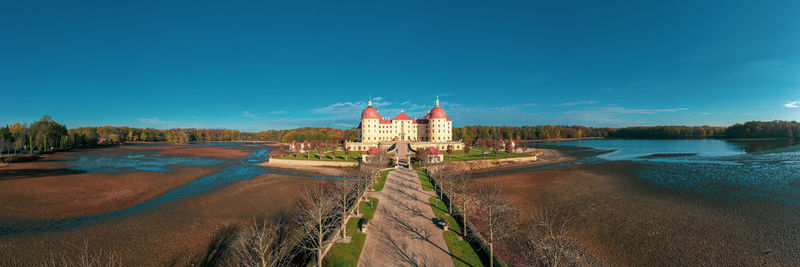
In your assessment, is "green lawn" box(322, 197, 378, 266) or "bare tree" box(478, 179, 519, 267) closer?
"green lawn" box(322, 197, 378, 266)

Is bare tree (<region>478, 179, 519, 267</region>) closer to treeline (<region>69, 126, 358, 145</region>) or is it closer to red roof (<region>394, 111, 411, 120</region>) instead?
red roof (<region>394, 111, 411, 120</region>)

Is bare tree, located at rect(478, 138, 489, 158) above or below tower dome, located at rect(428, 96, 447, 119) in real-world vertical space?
below

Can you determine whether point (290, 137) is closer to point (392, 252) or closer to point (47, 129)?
point (47, 129)

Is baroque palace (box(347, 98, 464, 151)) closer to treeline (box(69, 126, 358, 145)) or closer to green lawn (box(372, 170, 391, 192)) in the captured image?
treeline (box(69, 126, 358, 145))

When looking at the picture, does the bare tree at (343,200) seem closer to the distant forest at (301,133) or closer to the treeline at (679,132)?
the distant forest at (301,133)

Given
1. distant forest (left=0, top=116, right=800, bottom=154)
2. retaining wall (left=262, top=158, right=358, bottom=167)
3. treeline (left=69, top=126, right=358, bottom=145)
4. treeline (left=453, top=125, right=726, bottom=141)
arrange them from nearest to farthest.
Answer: retaining wall (left=262, top=158, right=358, bottom=167) < distant forest (left=0, top=116, right=800, bottom=154) < treeline (left=69, top=126, right=358, bottom=145) < treeline (left=453, top=125, right=726, bottom=141)

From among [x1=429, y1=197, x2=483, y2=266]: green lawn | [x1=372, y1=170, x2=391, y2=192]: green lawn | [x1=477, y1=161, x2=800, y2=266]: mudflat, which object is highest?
[x1=372, y1=170, x2=391, y2=192]: green lawn

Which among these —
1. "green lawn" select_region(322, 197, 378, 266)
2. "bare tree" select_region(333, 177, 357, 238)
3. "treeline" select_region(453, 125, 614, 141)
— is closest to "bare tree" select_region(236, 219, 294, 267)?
"green lawn" select_region(322, 197, 378, 266)

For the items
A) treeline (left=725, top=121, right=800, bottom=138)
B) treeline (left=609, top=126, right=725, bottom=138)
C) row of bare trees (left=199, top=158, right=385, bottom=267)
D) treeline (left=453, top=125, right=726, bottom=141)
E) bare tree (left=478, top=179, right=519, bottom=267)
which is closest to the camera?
row of bare trees (left=199, top=158, right=385, bottom=267)
